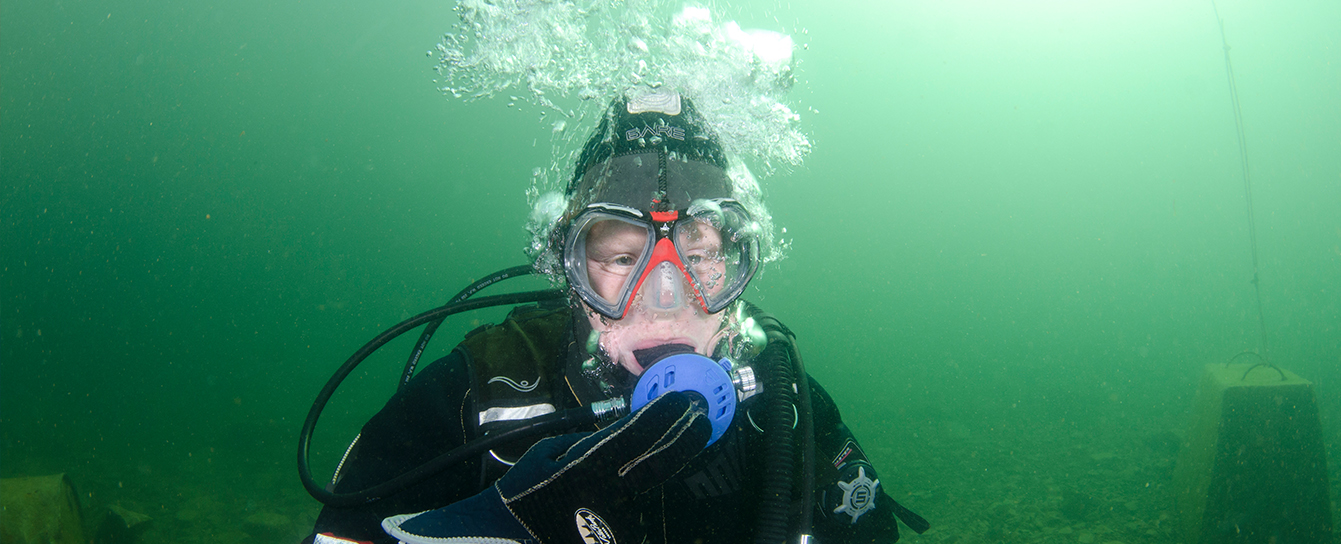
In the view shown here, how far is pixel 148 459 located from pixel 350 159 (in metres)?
83.2

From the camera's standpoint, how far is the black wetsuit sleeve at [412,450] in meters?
1.76

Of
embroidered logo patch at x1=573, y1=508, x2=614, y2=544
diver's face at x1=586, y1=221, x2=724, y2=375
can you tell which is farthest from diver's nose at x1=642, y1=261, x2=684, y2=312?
embroidered logo patch at x1=573, y1=508, x2=614, y2=544

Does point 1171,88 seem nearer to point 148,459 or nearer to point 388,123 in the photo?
point 148,459

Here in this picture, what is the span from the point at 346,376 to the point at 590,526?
2.03 m

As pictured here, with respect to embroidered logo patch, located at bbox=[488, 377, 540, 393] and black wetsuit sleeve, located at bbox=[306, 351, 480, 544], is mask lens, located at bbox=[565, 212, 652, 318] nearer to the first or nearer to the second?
embroidered logo patch, located at bbox=[488, 377, 540, 393]

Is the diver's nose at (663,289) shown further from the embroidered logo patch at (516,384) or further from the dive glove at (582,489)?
the dive glove at (582,489)

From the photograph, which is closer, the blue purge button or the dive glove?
the dive glove

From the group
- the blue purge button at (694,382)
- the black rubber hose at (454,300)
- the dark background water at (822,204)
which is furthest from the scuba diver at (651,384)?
the dark background water at (822,204)

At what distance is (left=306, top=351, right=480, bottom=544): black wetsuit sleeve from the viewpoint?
1761 millimetres

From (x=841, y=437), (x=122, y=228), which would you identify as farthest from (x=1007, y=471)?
(x=122, y=228)

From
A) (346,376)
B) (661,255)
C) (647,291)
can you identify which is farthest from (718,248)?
(346,376)

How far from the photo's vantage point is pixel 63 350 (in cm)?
7538

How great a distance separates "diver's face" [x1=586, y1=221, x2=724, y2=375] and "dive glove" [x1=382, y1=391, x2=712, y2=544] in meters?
0.77

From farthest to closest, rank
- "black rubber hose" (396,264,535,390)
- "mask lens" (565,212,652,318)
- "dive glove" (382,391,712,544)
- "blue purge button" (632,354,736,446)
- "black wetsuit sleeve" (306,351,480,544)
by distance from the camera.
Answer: "black rubber hose" (396,264,535,390) → "mask lens" (565,212,652,318) → "black wetsuit sleeve" (306,351,480,544) → "blue purge button" (632,354,736,446) → "dive glove" (382,391,712,544)
